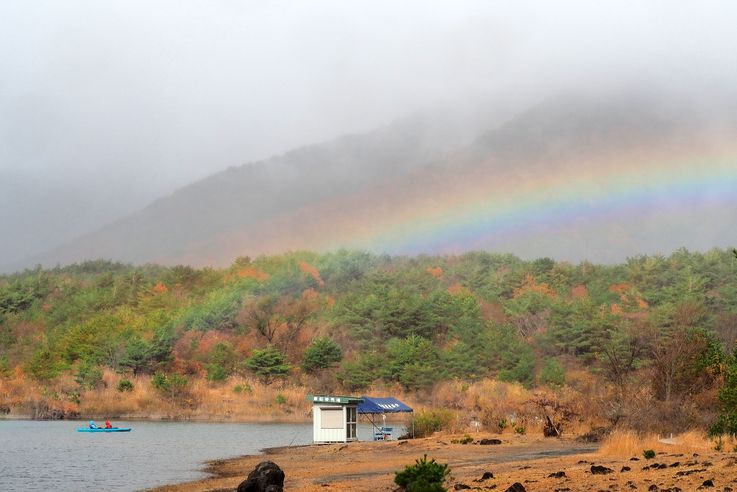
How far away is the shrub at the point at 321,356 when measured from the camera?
113 metres

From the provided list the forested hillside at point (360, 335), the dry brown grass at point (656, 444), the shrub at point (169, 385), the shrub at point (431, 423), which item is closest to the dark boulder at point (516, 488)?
the dry brown grass at point (656, 444)

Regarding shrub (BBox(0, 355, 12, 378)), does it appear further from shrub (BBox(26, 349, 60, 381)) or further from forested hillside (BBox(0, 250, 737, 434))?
shrub (BBox(26, 349, 60, 381))

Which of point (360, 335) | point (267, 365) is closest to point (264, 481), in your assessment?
point (267, 365)

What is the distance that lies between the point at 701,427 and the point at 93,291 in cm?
15016

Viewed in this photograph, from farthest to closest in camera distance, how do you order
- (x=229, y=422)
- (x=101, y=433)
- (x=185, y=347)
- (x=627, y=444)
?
(x=185, y=347) < (x=229, y=422) < (x=101, y=433) < (x=627, y=444)

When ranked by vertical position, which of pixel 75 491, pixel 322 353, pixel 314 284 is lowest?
pixel 75 491

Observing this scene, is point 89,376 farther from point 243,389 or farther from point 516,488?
point 516,488

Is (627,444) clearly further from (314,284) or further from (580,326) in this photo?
(314,284)

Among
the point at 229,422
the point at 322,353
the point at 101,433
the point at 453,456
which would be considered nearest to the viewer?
the point at 453,456

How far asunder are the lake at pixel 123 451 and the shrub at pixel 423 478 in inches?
734

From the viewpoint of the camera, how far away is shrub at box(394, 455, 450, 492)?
21.8m

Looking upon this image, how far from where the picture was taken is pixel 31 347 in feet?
480

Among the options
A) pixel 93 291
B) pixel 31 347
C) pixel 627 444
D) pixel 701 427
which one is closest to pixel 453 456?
pixel 627 444

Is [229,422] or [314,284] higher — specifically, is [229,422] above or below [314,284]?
below
